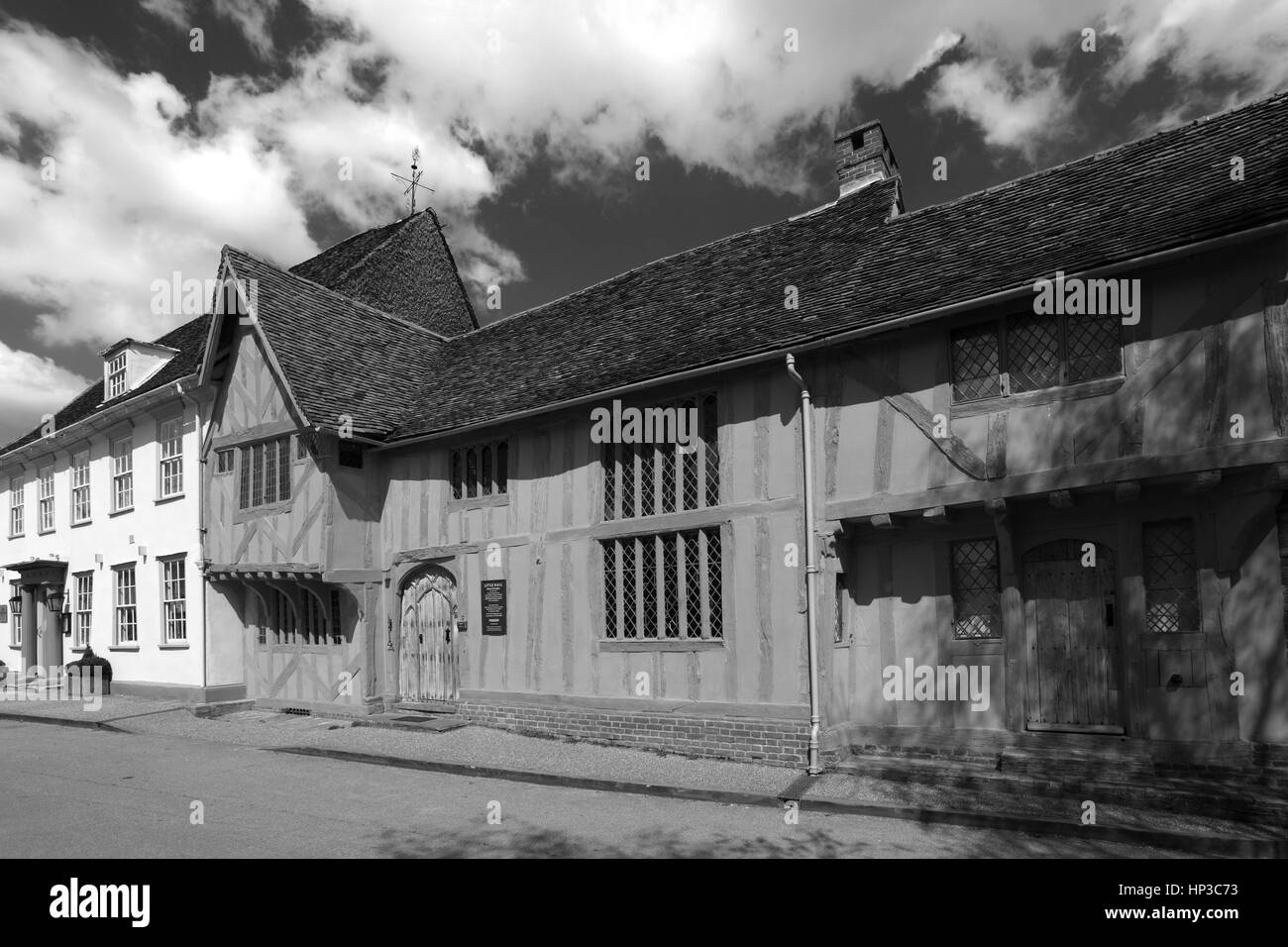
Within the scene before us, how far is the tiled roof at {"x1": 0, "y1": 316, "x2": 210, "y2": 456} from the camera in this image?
70.3 ft

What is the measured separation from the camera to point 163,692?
18.5 metres

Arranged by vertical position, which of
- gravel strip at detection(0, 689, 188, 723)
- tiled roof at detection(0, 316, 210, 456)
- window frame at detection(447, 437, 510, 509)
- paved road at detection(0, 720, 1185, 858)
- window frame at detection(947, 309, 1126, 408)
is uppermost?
tiled roof at detection(0, 316, 210, 456)

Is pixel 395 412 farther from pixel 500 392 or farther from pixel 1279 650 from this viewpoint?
pixel 1279 650

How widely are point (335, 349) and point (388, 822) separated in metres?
10.9

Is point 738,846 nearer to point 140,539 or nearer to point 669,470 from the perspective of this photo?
point 669,470

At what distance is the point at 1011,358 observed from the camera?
396 inches

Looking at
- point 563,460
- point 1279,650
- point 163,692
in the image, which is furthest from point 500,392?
point 1279,650

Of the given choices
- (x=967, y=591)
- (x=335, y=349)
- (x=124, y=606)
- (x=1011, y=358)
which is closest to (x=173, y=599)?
(x=124, y=606)

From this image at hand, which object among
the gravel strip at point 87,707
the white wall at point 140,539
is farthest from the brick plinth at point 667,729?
the white wall at point 140,539

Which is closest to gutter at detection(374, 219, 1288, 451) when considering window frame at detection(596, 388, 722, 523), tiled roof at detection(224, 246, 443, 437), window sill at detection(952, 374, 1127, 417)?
window frame at detection(596, 388, 722, 523)

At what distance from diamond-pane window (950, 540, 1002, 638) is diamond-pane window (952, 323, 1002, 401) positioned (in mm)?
1628

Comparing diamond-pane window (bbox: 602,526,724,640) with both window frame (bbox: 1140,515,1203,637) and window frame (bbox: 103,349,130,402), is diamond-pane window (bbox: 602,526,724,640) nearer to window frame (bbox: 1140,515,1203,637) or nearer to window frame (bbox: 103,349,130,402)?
window frame (bbox: 1140,515,1203,637)

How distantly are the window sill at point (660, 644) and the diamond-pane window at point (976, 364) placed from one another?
162 inches

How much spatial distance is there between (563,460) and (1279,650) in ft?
28.5
